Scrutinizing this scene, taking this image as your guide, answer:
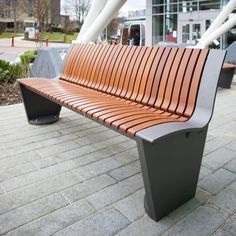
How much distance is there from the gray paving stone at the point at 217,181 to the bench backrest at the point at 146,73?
2.16 feet

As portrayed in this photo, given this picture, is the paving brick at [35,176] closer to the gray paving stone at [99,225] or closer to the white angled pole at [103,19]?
the gray paving stone at [99,225]

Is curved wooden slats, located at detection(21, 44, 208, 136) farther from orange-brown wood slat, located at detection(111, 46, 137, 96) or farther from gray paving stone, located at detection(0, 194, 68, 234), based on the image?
gray paving stone, located at detection(0, 194, 68, 234)

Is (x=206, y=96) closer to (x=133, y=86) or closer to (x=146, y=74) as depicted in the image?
(x=146, y=74)

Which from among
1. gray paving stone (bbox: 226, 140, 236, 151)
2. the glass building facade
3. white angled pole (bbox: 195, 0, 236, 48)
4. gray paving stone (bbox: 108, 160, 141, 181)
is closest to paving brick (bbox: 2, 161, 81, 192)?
gray paving stone (bbox: 108, 160, 141, 181)

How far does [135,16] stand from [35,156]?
104ft

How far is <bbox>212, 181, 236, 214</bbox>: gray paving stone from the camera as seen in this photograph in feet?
7.88

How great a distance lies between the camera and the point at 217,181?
2805 millimetres

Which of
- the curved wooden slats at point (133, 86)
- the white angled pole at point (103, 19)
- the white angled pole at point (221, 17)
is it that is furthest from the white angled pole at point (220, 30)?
the curved wooden slats at point (133, 86)

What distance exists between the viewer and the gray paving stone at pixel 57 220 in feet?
7.02

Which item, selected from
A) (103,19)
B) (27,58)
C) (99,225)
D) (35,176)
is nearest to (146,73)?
(35,176)

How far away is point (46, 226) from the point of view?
2191 millimetres

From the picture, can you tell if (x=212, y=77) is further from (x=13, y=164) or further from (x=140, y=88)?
(x=13, y=164)

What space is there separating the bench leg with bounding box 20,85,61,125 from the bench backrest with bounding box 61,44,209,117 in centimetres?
52

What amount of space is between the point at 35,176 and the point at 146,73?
143cm
